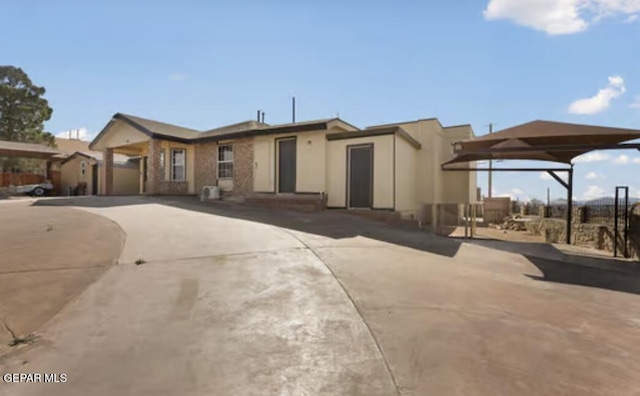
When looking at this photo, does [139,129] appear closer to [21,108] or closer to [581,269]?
[581,269]

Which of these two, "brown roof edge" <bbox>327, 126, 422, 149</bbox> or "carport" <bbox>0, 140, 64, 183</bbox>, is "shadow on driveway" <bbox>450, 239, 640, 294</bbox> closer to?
"brown roof edge" <bbox>327, 126, 422, 149</bbox>

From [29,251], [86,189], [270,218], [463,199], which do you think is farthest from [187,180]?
[463,199]

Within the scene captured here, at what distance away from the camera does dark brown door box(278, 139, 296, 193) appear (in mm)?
15617

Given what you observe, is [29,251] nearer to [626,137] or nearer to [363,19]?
[363,19]

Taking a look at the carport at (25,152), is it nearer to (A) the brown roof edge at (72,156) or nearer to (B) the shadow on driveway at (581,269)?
(A) the brown roof edge at (72,156)

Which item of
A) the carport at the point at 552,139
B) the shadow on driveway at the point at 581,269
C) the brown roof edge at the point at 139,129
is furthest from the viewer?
the brown roof edge at the point at 139,129

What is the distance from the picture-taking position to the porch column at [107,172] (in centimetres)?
2119

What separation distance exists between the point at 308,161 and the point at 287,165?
1.13m

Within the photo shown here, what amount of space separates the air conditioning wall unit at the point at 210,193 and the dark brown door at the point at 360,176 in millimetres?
6674

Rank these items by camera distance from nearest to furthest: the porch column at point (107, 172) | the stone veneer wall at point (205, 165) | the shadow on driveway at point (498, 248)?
the shadow on driveway at point (498, 248) → the stone veneer wall at point (205, 165) → the porch column at point (107, 172)

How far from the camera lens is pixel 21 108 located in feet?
113

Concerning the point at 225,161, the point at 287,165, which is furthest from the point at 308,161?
the point at 225,161

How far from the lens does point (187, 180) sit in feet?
62.2

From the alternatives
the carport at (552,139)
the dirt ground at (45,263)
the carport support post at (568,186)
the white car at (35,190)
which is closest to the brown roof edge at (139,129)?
the white car at (35,190)
